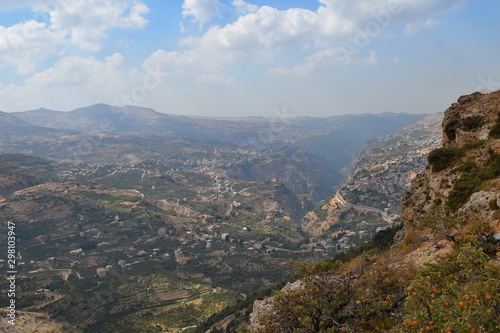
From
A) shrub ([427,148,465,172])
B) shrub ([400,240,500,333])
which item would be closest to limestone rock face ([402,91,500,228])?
shrub ([427,148,465,172])

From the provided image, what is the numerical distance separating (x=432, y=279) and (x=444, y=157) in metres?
19.8

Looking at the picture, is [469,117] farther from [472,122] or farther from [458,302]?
[458,302]

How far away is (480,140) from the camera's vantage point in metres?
23.0

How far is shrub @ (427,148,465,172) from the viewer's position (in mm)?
22905

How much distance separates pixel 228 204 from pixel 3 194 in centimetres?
9726

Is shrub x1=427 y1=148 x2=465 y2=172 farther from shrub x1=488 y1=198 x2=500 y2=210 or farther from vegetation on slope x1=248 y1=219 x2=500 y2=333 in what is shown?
vegetation on slope x1=248 y1=219 x2=500 y2=333

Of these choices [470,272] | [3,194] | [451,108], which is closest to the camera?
[470,272]

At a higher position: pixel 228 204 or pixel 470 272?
pixel 470 272

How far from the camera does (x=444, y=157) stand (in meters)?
23.7

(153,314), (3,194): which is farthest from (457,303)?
(3,194)

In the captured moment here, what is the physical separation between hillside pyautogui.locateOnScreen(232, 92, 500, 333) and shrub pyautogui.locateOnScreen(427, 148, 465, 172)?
0.24 ft

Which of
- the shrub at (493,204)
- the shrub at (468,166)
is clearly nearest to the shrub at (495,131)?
the shrub at (468,166)

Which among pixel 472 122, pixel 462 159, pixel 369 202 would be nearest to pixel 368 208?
pixel 369 202

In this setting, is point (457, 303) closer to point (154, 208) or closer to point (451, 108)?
point (451, 108)
